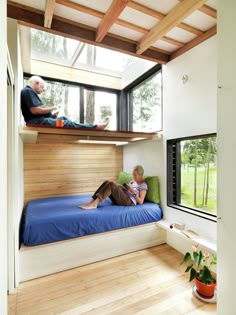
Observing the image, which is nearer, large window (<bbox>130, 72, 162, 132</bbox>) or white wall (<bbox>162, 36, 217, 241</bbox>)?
white wall (<bbox>162, 36, 217, 241</bbox>)

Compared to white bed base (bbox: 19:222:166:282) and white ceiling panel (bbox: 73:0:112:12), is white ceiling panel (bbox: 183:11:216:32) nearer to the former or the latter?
white ceiling panel (bbox: 73:0:112:12)

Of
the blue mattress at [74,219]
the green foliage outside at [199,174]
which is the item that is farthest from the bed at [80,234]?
the green foliage outside at [199,174]

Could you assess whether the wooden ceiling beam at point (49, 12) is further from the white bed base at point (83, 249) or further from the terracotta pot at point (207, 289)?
the terracotta pot at point (207, 289)

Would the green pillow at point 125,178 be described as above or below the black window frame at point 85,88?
below

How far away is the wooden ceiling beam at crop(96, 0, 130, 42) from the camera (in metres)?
1.59

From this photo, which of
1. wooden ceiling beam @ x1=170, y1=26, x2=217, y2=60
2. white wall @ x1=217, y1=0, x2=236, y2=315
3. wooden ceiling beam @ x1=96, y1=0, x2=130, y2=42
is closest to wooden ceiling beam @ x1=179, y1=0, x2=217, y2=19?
wooden ceiling beam @ x1=170, y1=26, x2=217, y2=60

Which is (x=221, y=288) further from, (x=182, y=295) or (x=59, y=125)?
(x=59, y=125)

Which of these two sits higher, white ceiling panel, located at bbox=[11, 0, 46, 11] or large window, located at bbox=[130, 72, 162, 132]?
white ceiling panel, located at bbox=[11, 0, 46, 11]

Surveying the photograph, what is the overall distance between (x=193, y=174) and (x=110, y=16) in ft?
6.40

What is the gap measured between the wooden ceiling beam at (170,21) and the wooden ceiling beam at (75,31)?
0.19 metres

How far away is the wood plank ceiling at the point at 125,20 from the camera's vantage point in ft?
5.50

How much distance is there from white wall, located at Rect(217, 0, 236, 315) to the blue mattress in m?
1.41

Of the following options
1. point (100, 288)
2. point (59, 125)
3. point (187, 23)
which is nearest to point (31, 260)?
point (100, 288)

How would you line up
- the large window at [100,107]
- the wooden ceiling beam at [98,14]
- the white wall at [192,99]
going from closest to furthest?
the wooden ceiling beam at [98,14] < the white wall at [192,99] < the large window at [100,107]
